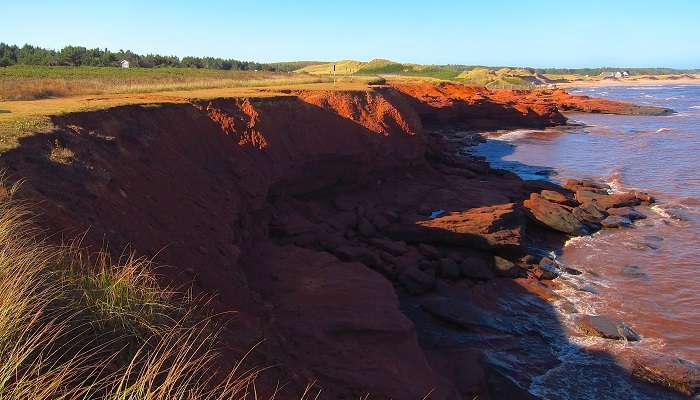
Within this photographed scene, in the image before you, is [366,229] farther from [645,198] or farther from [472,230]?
[645,198]

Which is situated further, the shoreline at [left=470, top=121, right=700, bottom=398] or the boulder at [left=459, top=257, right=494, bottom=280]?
the boulder at [left=459, top=257, right=494, bottom=280]

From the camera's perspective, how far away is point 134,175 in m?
9.11

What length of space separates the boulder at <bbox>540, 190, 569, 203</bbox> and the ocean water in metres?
2.43

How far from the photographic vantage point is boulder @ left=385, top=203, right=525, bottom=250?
13.1 metres

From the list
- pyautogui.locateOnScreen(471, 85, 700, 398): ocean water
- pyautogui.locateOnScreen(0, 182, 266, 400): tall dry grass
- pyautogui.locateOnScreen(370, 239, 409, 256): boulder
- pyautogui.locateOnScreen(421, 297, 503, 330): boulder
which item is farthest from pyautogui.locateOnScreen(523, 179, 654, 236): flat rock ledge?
pyautogui.locateOnScreen(0, 182, 266, 400): tall dry grass

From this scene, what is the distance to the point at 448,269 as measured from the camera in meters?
11.8

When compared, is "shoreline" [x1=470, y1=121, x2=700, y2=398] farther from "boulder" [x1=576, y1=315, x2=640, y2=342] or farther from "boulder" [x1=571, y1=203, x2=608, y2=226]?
"boulder" [x1=571, y1=203, x2=608, y2=226]

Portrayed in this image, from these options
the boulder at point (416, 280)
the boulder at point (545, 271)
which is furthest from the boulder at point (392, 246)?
the boulder at point (545, 271)

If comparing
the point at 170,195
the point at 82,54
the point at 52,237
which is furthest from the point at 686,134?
the point at 82,54

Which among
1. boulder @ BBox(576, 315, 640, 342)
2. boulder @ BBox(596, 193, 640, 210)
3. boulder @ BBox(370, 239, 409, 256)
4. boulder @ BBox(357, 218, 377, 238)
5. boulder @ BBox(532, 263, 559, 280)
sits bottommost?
boulder @ BBox(532, 263, 559, 280)

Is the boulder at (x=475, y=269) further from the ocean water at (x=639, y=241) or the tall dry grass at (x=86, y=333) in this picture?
the tall dry grass at (x=86, y=333)

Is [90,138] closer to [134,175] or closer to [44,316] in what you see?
[134,175]

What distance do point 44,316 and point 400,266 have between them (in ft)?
29.4

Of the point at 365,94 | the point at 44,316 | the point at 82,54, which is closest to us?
the point at 44,316
